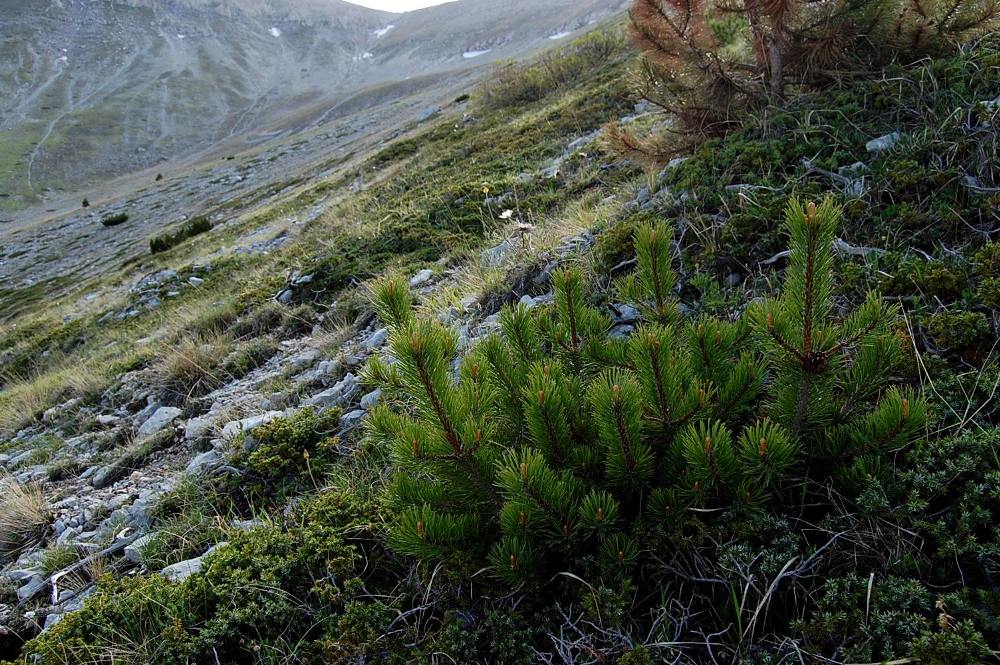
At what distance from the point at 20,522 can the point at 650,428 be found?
497 cm

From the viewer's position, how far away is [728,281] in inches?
137

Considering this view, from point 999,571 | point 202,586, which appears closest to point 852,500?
point 999,571

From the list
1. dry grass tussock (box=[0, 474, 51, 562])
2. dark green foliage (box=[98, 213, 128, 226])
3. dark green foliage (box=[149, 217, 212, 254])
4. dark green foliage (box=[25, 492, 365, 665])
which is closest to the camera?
dark green foliage (box=[25, 492, 365, 665])

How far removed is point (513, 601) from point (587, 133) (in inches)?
379

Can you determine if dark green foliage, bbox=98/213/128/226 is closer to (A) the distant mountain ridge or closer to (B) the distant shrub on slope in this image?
(B) the distant shrub on slope

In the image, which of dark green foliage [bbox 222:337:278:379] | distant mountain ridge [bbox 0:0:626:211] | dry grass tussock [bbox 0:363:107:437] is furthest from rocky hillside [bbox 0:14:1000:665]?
distant mountain ridge [bbox 0:0:626:211]

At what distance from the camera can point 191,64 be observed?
350 feet

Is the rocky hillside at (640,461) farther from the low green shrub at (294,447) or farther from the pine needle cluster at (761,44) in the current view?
the pine needle cluster at (761,44)

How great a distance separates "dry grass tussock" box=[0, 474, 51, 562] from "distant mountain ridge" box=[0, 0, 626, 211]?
70.6 m

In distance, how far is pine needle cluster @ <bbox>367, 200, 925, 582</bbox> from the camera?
1.62 metres

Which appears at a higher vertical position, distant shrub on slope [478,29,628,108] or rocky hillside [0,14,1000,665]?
distant shrub on slope [478,29,628,108]

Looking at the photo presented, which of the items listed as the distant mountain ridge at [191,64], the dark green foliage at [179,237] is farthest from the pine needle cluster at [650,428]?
the distant mountain ridge at [191,64]

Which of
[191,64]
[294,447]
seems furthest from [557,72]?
[191,64]

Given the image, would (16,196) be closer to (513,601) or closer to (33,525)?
(33,525)
